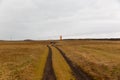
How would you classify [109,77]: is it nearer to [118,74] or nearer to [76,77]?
[118,74]

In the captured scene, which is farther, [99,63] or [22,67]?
[99,63]

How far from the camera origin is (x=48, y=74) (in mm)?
27766

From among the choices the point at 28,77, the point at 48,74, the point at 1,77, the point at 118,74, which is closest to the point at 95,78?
the point at 118,74

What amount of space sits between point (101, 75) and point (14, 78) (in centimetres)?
991

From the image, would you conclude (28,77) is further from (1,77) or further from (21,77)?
(1,77)

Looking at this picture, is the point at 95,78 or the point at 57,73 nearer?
the point at 95,78

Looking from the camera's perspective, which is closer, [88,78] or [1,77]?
[88,78]

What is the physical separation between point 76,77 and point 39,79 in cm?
401

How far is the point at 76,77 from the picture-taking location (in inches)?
1027

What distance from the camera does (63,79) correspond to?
977 inches

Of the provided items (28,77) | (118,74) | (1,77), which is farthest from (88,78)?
(1,77)

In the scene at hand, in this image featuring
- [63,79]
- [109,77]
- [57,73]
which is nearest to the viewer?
[63,79]

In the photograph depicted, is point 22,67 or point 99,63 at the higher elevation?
point 99,63

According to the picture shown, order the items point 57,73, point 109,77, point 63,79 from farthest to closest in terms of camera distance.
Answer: point 57,73 → point 109,77 → point 63,79
